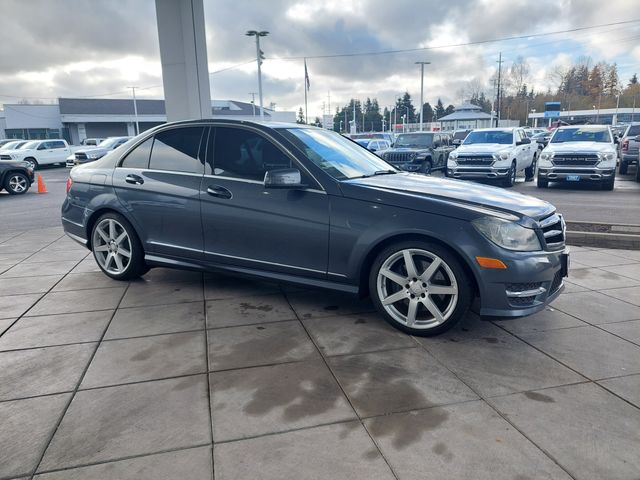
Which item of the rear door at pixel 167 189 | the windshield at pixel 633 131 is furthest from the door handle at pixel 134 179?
the windshield at pixel 633 131

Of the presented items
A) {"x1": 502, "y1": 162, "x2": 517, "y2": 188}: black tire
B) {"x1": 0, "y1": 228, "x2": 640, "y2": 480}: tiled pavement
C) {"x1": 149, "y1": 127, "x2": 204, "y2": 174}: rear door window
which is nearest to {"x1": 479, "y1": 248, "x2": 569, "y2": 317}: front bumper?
{"x1": 0, "y1": 228, "x2": 640, "y2": 480}: tiled pavement

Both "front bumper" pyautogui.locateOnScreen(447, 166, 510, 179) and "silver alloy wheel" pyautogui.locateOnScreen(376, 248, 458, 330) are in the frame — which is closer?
"silver alloy wheel" pyautogui.locateOnScreen(376, 248, 458, 330)

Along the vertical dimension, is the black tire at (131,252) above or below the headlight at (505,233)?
below

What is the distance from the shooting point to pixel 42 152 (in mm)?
28750

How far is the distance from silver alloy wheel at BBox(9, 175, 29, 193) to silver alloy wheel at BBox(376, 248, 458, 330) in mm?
15220

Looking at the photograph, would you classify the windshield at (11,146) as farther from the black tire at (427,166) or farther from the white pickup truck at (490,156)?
the white pickup truck at (490,156)

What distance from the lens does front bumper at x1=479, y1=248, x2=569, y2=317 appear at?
3490mm

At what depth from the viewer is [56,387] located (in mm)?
3100

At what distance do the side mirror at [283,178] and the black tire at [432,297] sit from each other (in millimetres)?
906

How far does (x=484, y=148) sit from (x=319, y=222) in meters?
12.1

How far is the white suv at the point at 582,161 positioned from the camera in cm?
1311

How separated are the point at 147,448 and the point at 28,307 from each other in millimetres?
2857

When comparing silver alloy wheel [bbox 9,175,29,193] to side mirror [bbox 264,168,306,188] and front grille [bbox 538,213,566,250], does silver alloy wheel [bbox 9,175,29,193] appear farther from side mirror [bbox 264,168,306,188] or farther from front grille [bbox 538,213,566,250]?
front grille [bbox 538,213,566,250]

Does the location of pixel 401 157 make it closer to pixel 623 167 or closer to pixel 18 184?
pixel 623 167
